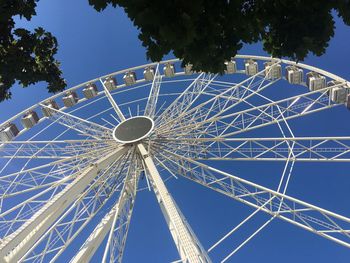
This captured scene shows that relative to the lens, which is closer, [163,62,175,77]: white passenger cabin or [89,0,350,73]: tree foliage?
[89,0,350,73]: tree foliage

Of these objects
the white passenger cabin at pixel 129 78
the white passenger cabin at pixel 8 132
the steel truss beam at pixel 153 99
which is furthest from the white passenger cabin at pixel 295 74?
the white passenger cabin at pixel 8 132

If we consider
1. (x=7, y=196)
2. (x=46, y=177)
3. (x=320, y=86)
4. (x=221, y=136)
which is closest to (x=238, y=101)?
(x=221, y=136)

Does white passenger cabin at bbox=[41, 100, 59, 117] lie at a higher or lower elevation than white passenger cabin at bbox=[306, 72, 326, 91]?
higher

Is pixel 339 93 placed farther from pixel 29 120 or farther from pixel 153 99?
pixel 29 120

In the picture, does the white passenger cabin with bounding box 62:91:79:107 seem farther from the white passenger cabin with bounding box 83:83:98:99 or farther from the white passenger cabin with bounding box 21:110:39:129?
the white passenger cabin with bounding box 21:110:39:129

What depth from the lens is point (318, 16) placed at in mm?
6609

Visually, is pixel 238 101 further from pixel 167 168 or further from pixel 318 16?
pixel 318 16

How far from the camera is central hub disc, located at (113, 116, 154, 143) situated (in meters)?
18.4

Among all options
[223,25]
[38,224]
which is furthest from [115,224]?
[223,25]

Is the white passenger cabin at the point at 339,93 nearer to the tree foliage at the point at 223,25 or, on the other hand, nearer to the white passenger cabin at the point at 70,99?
the tree foliage at the point at 223,25

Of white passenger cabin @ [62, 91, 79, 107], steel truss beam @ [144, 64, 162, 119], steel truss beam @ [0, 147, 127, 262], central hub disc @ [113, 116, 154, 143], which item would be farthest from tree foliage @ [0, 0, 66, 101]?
white passenger cabin @ [62, 91, 79, 107]

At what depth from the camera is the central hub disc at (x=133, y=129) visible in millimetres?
18359

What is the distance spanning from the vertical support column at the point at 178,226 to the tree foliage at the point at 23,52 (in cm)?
502

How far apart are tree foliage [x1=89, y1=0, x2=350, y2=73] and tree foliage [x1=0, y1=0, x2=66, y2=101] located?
8.68 ft
